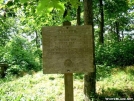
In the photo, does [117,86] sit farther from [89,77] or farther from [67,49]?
[67,49]

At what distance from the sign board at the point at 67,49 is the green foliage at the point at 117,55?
8788mm

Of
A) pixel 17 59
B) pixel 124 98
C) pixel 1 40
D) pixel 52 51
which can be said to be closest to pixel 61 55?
pixel 52 51

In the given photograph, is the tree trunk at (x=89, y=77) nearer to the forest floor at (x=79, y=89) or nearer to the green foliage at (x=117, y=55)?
the forest floor at (x=79, y=89)

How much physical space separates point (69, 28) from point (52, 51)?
415 millimetres

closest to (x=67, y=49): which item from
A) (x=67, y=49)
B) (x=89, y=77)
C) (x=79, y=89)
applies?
(x=67, y=49)

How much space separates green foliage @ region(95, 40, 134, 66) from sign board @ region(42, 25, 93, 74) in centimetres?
879

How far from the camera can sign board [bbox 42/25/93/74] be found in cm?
319

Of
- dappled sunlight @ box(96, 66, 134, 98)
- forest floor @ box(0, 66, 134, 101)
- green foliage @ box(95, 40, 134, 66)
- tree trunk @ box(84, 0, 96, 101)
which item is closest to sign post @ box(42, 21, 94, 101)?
tree trunk @ box(84, 0, 96, 101)

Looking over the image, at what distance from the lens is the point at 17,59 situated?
15898 millimetres

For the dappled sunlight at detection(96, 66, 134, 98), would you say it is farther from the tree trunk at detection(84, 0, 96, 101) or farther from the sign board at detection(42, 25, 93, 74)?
the sign board at detection(42, 25, 93, 74)

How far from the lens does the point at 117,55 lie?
40.6ft

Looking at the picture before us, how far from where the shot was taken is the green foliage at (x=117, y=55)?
461 inches

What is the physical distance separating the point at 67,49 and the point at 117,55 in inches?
378

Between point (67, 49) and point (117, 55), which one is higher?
point (67, 49)
